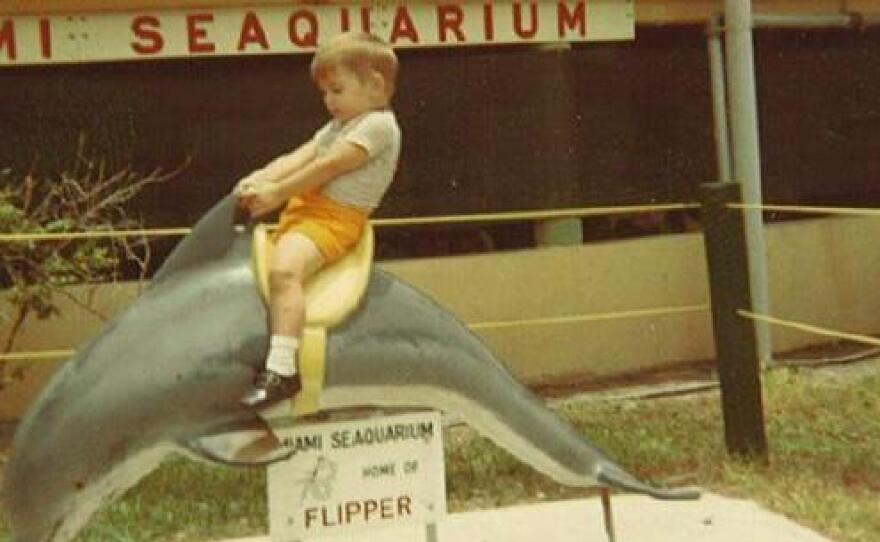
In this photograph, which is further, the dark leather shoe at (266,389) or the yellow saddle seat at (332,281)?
the yellow saddle seat at (332,281)

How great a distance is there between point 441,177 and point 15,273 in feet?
8.96

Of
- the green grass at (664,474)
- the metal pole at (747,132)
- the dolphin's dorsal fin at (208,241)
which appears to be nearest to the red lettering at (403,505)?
the dolphin's dorsal fin at (208,241)

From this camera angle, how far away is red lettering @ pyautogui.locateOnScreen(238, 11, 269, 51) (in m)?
8.30

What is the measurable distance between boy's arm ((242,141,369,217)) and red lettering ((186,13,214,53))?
14.8 ft

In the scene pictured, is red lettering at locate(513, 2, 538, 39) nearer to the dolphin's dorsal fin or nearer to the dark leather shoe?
the dolphin's dorsal fin

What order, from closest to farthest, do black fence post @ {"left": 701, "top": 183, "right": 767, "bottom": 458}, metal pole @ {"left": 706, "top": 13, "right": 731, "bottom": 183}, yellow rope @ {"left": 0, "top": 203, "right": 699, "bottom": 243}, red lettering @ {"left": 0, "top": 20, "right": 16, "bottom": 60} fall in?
yellow rope @ {"left": 0, "top": 203, "right": 699, "bottom": 243}, black fence post @ {"left": 701, "top": 183, "right": 767, "bottom": 458}, red lettering @ {"left": 0, "top": 20, "right": 16, "bottom": 60}, metal pole @ {"left": 706, "top": 13, "right": 731, "bottom": 183}

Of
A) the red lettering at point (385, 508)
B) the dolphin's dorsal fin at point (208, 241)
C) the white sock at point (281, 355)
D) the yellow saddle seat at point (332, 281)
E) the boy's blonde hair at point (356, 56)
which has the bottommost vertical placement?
the red lettering at point (385, 508)

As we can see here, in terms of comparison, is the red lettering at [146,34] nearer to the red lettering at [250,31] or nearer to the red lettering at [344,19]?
the red lettering at [250,31]

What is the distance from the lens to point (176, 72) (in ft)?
27.6

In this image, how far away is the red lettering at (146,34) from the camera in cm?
818

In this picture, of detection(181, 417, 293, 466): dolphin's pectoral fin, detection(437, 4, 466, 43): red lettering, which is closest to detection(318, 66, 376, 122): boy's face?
detection(181, 417, 293, 466): dolphin's pectoral fin

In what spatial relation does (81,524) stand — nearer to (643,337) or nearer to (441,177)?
(441,177)

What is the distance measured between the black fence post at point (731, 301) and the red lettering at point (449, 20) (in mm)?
3110

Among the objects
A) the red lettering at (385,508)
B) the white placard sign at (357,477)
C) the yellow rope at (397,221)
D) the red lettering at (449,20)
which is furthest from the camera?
the red lettering at (449,20)
